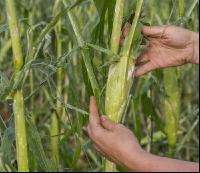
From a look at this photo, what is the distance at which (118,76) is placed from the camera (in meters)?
0.97

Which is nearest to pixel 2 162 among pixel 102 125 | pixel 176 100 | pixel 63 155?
pixel 102 125

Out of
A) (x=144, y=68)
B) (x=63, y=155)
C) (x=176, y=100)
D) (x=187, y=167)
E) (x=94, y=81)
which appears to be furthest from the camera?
(x=63, y=155)

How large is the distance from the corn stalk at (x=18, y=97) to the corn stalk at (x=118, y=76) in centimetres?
16

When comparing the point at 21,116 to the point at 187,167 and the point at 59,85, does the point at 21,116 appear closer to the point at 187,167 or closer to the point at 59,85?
the point at 187,167

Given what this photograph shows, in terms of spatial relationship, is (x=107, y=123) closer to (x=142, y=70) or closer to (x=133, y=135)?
(x=133, y=135)

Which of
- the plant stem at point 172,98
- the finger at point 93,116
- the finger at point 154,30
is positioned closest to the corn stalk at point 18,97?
the finger at point 93,116

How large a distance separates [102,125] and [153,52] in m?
0.26

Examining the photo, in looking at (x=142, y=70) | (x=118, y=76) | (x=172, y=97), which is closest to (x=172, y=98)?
(x=172, y=97)

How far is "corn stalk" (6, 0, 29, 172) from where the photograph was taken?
3.05 ft

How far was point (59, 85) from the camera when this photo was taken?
1.92m

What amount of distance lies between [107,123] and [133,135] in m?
0.06

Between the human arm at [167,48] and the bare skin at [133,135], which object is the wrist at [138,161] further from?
the human arm at [167,48]

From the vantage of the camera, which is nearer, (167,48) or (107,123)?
(107,123)

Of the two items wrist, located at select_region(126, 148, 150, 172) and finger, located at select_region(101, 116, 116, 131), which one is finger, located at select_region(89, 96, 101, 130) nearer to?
finger, located at select_region(101, 116, 116, 131)
